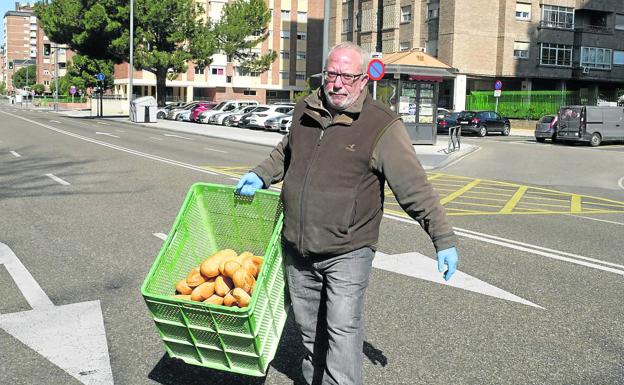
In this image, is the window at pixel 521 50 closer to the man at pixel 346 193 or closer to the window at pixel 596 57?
the window at pixel 596 57

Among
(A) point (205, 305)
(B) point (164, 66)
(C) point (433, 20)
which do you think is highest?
(C) point (433, 20)

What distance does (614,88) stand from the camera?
59281 mm

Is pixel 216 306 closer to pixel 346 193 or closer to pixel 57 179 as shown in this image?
pixel 346 193

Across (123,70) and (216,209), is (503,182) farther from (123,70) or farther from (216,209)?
(123,70)

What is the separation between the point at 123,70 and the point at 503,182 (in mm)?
73922

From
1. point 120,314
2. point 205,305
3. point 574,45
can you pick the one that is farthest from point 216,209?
point 574,45

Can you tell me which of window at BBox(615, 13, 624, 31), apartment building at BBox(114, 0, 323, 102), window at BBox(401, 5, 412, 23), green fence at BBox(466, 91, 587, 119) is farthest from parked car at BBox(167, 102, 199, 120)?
window at BBox(615, 13, 624, 31)

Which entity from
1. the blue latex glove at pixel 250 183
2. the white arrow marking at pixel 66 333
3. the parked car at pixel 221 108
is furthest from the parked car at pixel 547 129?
the blue latex glove at pixel 250 183

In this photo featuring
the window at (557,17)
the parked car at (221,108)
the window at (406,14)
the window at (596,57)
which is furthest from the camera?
the window at (596,57)

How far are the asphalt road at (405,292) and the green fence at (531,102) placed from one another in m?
36.5

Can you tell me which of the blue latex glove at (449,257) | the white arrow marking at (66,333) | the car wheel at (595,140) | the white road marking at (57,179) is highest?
the car wheel at (595,140)

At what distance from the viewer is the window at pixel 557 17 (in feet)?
177

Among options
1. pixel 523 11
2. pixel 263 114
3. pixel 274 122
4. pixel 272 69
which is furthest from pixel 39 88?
pixel 274 122

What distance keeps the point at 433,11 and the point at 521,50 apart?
25.0 feet
